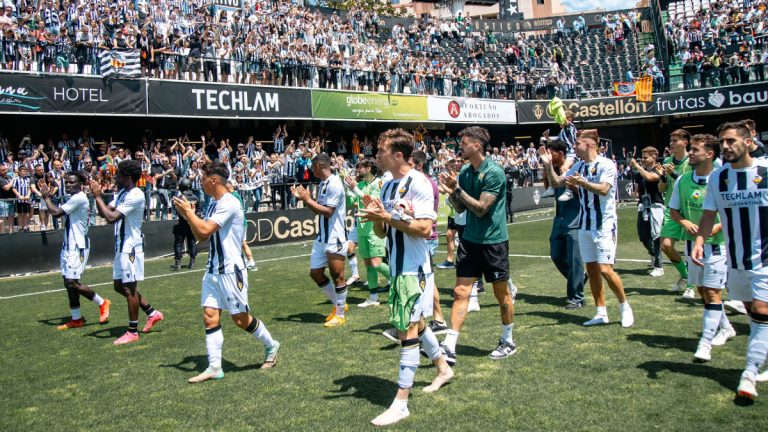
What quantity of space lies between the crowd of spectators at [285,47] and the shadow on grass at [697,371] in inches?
704

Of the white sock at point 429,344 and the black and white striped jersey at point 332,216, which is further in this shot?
the black and white striped jersey at point 332,216

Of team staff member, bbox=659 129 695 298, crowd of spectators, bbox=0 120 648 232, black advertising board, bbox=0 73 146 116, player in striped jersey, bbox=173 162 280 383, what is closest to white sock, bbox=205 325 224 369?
player in striped jersey, bbox=173 162 280 383

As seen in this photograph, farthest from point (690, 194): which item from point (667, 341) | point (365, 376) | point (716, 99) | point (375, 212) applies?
point (716, 99)

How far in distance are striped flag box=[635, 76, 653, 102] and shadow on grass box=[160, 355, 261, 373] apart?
105 ft

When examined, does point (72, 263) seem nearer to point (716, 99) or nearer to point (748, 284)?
point (748, 284)

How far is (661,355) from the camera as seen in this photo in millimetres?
6371

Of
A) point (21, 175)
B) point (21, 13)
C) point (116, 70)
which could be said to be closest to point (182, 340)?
point (21, 175)

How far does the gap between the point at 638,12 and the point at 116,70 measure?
1309 inches

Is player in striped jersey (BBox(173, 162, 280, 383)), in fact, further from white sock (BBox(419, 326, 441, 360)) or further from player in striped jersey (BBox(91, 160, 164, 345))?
player in striped jersey (BBox(91, 160, 164, 345))

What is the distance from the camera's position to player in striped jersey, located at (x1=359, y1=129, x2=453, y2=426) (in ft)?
16.8

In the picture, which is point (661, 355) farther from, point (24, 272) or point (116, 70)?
point (116, 70)

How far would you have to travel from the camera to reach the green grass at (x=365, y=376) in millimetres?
5055

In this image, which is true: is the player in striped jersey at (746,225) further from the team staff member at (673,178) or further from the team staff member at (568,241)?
the team staff member at (568,241)

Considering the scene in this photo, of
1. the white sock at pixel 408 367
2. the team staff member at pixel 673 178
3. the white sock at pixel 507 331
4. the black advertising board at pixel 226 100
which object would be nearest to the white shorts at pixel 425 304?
the white sock at pixel 408 367
